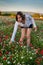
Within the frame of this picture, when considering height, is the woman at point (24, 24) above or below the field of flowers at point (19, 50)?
above

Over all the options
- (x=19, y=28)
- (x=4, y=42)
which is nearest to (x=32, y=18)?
(x=19, y=28)

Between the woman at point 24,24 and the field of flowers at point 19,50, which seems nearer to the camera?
the field of flowers at point 19,50

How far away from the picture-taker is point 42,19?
6617mm

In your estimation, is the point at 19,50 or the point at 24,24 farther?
the point at 24,24

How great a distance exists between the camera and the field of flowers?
5172 millimetres

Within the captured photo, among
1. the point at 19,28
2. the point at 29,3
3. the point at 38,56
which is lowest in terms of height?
the point at 38,56

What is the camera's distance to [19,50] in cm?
580

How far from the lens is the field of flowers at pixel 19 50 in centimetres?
517

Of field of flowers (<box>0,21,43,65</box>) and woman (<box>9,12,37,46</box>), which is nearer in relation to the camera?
field of flowers (<box>0,21,43,65</box>)

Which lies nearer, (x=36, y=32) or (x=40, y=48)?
(x=40, y=48)

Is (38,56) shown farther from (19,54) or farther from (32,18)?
(32,18)

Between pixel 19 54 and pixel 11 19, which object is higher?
pixel 11 19

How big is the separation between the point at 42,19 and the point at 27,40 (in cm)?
70

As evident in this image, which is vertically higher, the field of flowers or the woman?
the woman
